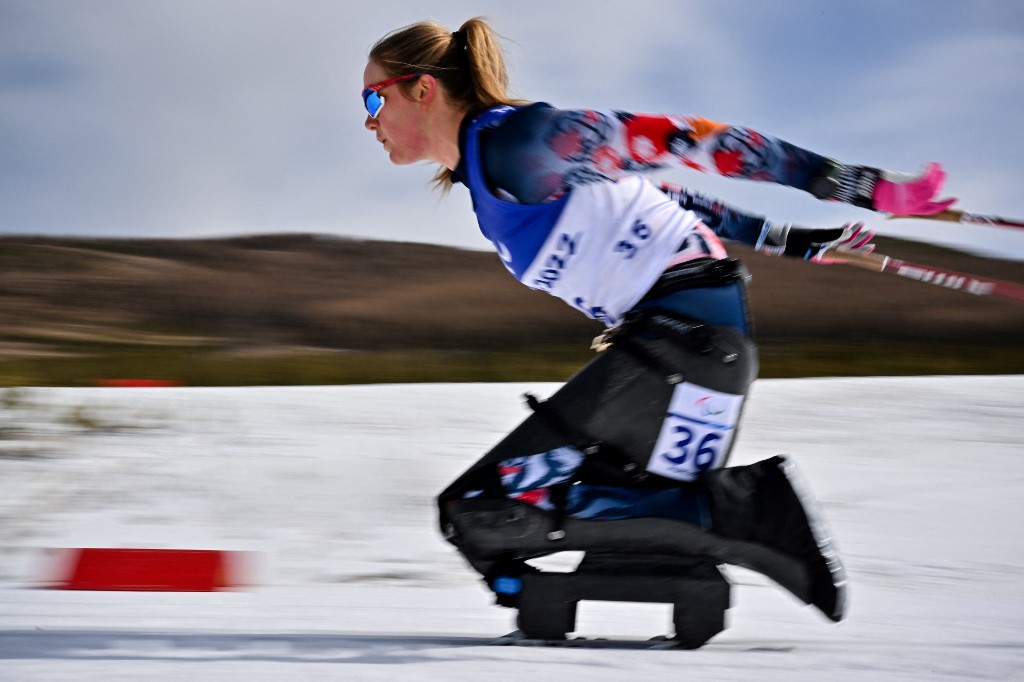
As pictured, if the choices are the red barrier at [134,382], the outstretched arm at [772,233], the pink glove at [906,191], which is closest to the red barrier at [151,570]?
the outstretched arm at [772,233]

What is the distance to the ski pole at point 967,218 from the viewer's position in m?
1.77

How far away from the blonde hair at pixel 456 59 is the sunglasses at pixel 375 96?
13 mm

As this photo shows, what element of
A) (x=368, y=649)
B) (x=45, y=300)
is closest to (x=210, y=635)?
(x=368, y=649)

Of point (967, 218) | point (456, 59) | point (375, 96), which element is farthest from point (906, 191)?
point (375, 96)

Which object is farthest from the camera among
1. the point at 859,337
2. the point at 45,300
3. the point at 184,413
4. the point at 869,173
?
the point at 45,300

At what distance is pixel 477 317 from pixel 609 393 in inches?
292

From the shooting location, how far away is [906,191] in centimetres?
172

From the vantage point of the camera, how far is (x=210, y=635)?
6.28 feet

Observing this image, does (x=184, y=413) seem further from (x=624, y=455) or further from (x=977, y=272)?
(x=977, y=272)

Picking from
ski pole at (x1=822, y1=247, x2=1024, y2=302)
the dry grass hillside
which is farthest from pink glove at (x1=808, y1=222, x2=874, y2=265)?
the dry grass hillside

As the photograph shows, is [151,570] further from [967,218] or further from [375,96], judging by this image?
[967,218]

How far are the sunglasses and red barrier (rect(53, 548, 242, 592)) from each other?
3.56 ft

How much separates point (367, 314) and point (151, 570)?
7075 millimetres

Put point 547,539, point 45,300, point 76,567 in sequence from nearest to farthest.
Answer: point 547,539, point 76,567, point 45,300
